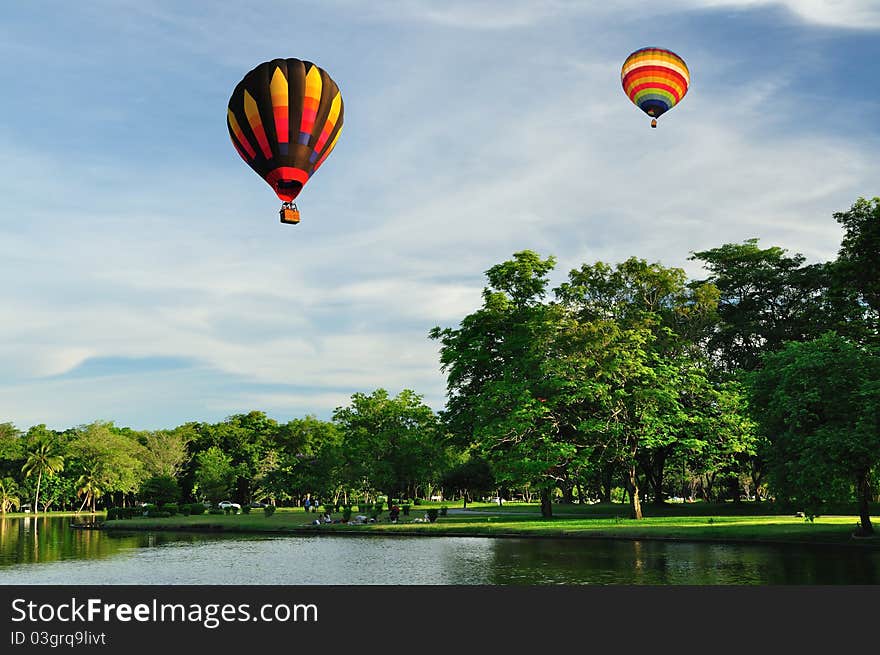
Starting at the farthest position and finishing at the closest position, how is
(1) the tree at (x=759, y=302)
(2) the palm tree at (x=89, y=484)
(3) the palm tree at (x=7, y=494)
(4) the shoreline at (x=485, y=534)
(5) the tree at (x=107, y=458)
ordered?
(3) the palm tree at (x=7, y=494) → (2) the palm tree at (x=89, y=484) → (5) the tree at (x=107, y=458) → (1) the tree at (x=759, y=302) → (4) the shoreline at (x=485, y=534)

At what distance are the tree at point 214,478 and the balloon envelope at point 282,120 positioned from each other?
57.7 m

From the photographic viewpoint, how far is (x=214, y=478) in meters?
80.1

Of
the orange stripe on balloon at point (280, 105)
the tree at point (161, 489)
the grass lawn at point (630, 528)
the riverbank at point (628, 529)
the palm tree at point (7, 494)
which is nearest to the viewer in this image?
the orange stripe on balloon at point (280, 105)

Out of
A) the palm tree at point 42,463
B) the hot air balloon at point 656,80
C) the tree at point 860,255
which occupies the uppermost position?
the hot air balloon at point 656,80

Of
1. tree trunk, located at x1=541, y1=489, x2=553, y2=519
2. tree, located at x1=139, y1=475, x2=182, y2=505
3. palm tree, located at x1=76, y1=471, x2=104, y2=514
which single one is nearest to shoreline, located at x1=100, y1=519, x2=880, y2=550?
tree trunk, located at x1=541, y1=489, x2=553, y2=519

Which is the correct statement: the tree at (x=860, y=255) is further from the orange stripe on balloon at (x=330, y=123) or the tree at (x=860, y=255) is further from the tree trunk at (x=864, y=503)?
the orange stripe on balloon at (x=330, y=123)

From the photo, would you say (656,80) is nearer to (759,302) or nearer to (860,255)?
(860,255)

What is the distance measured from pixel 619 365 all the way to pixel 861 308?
17.8m

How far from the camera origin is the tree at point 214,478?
8038 centimetres

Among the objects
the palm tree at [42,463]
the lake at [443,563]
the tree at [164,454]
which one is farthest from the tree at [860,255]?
the palm tree at [42,463]

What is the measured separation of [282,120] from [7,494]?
301 feet

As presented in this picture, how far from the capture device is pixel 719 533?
1321 inches

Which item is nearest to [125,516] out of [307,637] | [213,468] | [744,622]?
[213,468]

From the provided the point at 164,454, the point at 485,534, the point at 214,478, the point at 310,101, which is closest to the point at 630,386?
the point at 485,534
